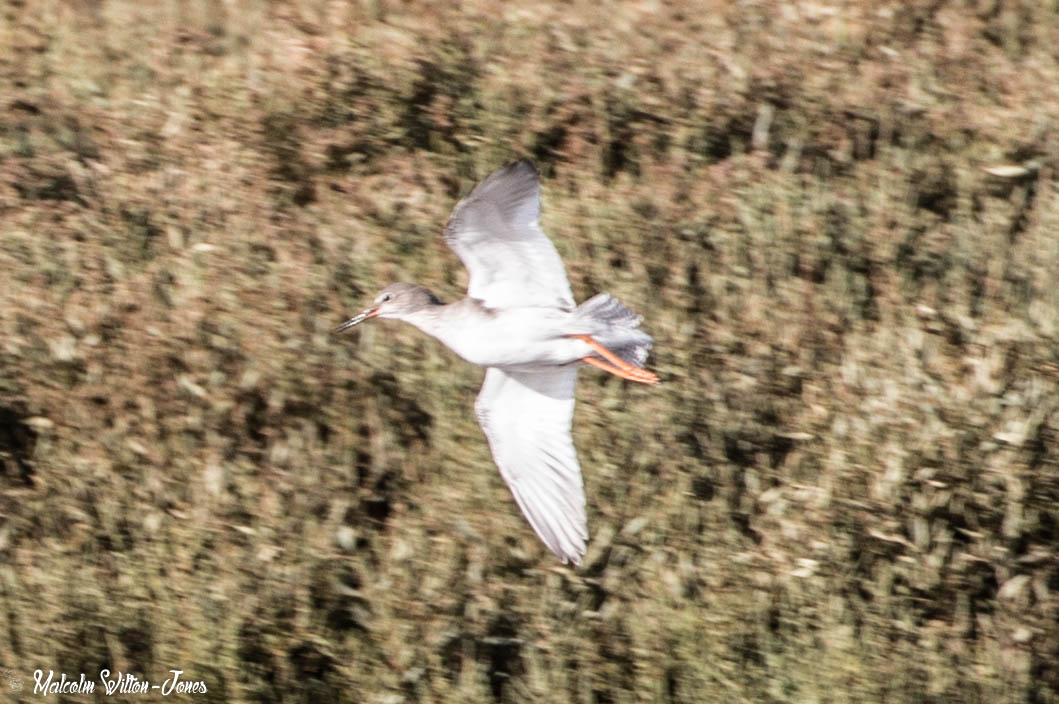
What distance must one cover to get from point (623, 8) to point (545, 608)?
3.91 meters

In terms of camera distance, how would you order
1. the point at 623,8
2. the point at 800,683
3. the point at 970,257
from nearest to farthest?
the point at 800,683 < the point at 970,257 < the point at 623,8

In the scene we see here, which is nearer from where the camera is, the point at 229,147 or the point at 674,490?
the point at 674,490

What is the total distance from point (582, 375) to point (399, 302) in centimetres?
88

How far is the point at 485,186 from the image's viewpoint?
6.32 metres

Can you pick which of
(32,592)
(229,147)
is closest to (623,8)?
(229,147)

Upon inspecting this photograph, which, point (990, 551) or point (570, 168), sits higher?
point (570, 168)

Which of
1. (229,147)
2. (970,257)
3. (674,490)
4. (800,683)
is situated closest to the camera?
(800,683)

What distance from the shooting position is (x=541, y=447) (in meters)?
6.45

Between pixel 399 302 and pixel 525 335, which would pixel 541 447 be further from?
pixel 399 302

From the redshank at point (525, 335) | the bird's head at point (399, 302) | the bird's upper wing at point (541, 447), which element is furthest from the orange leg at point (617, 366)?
the bird's head at point (399, 302)

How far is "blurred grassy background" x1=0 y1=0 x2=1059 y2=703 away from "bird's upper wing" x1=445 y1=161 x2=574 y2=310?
0.68 m

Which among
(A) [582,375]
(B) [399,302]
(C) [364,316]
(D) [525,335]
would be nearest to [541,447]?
(D) [525,335]

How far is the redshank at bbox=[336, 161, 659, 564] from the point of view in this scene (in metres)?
6.32

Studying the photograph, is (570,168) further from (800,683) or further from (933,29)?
(800,683)
